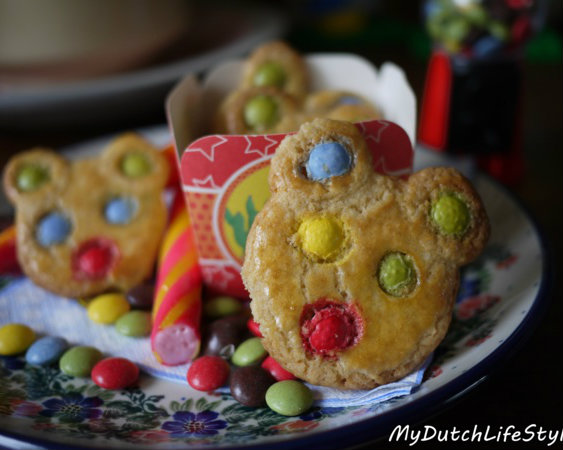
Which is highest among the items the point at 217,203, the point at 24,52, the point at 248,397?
the point at 24,52

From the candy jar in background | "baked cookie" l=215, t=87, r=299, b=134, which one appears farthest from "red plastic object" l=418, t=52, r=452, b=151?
"baked cookie" l=215, t=87, r=299, b=134

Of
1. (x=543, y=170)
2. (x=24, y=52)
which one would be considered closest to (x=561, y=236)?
(x=543, y=170)

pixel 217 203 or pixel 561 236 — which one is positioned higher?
pixel 217 203

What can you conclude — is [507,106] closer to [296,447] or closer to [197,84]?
[197,84]

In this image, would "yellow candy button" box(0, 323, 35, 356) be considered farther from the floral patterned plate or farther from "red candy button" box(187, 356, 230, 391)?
"red candy button" box(187, 356, 230, 391)

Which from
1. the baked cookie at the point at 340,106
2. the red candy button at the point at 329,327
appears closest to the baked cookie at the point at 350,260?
the red candy button at the point at 329,327

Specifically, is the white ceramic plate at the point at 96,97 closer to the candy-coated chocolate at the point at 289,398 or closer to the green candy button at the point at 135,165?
the green candy button at the point at 135,165
